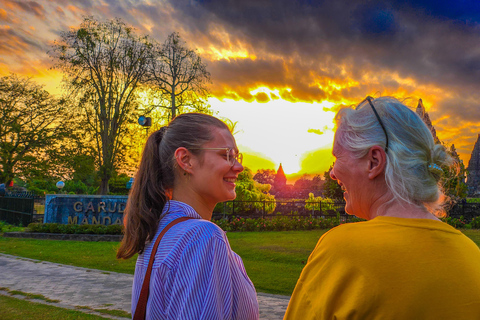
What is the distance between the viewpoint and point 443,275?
1.21 meters

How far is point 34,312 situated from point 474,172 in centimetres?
6096

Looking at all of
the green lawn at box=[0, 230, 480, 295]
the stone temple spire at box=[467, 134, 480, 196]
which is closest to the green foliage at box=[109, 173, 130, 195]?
the green lawn at box=[0, 230, 480, 295]

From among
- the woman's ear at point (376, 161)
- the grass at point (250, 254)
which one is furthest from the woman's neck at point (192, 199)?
the grass at point (250, 254)

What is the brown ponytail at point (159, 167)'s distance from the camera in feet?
6.05

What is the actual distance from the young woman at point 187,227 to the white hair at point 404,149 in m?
0.69

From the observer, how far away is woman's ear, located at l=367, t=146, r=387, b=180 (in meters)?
1.50

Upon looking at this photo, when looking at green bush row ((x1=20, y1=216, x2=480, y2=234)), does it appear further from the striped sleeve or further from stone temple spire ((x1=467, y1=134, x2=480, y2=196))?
stone temple spire ((x1=467, y1=134, x2=480, y2=196))

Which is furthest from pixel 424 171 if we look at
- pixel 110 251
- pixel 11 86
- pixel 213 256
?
pixel 11 86

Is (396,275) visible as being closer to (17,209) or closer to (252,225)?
(252,225)

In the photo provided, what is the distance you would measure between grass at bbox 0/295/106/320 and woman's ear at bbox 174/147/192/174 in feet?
15.8

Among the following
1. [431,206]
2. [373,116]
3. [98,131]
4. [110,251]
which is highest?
[98,131]

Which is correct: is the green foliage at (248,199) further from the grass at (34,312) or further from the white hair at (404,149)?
the white hair at (404,149)

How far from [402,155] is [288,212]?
70.5 ft

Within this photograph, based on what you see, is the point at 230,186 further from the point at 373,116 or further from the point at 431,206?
the point at 431,206
